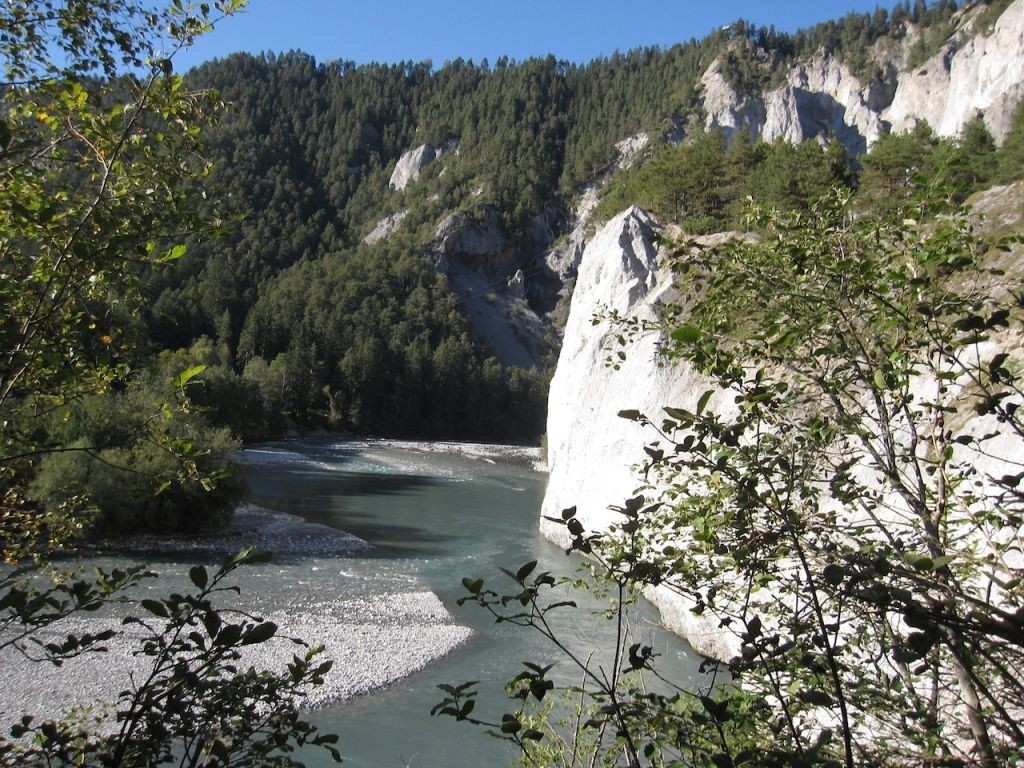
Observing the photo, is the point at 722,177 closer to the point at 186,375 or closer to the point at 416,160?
the point at 186,375

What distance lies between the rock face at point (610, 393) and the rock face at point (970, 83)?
124ft

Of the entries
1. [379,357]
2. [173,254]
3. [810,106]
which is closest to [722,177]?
[173,254]

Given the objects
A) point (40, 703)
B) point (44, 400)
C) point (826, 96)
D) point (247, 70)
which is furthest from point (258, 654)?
point (247, 70)

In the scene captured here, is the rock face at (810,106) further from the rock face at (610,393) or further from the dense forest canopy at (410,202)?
the rock face at (610,393)

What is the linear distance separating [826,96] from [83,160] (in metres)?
123

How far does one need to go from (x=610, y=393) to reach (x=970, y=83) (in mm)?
72702

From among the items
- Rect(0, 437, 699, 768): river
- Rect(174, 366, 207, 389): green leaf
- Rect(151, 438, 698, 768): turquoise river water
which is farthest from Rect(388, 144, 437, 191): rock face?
Rect(174, 366, 207, 389): green leaf

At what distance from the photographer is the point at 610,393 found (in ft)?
74.2

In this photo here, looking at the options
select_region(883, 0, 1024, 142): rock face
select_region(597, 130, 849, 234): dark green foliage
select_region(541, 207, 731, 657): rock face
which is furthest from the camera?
select_region(883, 0, 1024, 142): rock face

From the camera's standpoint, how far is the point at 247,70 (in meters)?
161

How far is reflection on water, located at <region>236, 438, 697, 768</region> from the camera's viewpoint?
9.68 meters

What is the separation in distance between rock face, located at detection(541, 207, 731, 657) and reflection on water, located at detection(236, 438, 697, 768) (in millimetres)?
1496

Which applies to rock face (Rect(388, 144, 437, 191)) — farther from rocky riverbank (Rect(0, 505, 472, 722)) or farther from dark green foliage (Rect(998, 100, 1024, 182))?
rocky riverbank (Rect(0, 505, 472, 722))

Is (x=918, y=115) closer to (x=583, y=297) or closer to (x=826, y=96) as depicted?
(x=826, y=96)
